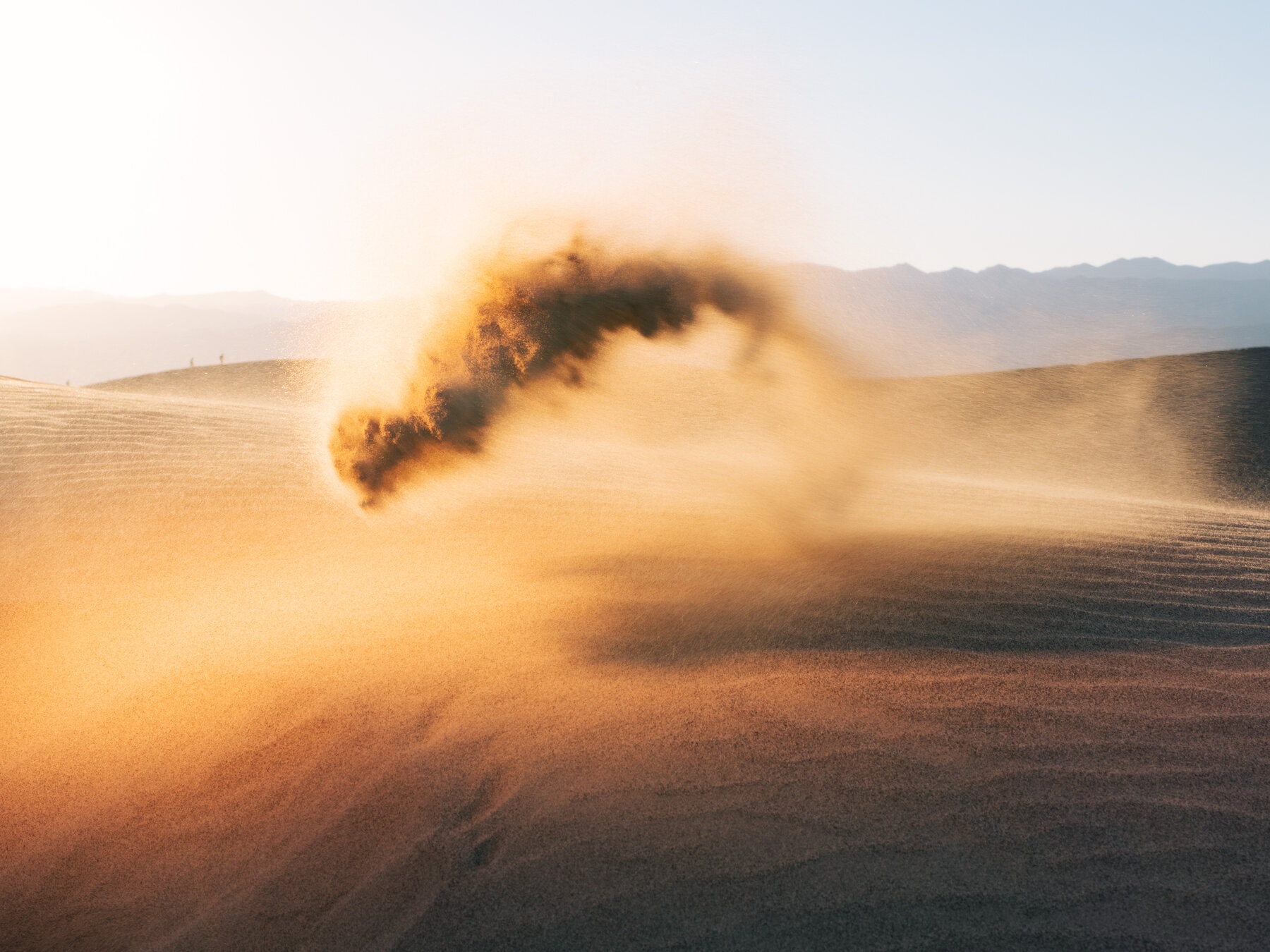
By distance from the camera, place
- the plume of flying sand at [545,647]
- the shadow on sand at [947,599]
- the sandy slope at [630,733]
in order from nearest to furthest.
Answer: the sandy slope at [630,733] < the plume of flying sand at [545,647] < the shadow on sand at [947,599]

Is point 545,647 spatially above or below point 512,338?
below

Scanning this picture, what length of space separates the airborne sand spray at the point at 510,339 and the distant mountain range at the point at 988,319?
2.27ft

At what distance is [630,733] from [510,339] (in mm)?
2980

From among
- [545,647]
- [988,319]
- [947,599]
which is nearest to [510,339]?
[545,647]

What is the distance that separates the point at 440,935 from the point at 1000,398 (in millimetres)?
18605

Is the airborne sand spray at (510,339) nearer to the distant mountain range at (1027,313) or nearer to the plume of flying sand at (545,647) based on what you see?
the plume of flying sand at (545,647)

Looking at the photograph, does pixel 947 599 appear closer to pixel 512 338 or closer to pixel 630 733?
pixel 630 733

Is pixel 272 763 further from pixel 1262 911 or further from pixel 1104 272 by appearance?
pixel 1104 272

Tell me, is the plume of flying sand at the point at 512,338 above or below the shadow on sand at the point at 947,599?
above

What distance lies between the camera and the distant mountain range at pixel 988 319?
20.0ft

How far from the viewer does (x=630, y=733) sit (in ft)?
10.4

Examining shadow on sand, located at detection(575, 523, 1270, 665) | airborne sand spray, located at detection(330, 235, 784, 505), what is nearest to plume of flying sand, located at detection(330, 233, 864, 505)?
airborne sand spray, located at detection(330, 235, 784, 505)

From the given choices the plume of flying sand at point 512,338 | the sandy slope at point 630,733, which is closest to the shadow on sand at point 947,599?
the sandy slope at point 630,733

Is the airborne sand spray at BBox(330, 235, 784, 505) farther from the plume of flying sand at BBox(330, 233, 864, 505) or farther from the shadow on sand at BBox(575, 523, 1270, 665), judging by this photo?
the shadow on sand at BBox(575, 523, 1270, 665)
